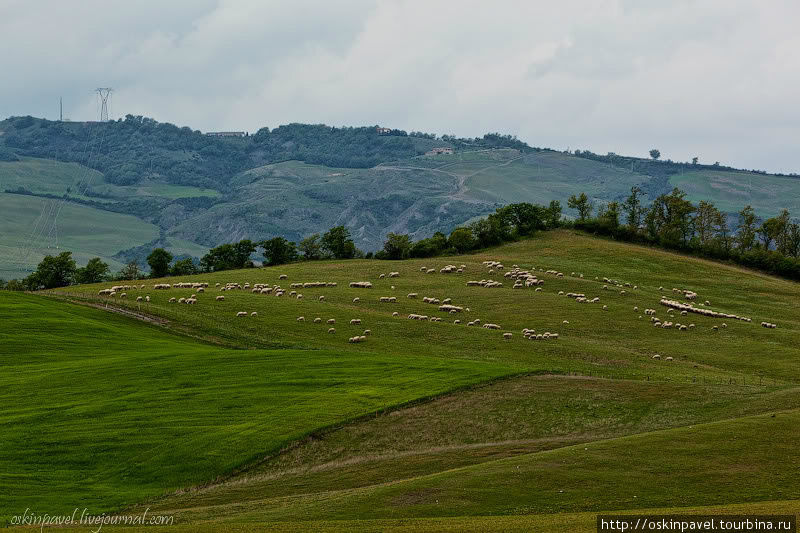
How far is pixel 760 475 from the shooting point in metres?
45.3

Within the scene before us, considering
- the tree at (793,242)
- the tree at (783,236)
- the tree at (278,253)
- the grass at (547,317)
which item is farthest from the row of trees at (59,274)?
the tree at (793,242)

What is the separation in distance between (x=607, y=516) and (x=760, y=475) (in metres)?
11.6

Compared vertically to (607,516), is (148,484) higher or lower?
lower

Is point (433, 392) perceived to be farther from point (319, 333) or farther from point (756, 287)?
point (756, 287)

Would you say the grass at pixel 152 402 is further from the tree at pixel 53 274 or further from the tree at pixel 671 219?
the tree at pixel 671 219

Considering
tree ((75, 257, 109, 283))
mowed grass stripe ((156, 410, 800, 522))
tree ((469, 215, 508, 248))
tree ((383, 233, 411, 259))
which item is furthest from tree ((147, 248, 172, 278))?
mowed grass stripe ((156, 410, 800, 522))

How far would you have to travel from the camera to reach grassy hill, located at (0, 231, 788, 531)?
44656 mm

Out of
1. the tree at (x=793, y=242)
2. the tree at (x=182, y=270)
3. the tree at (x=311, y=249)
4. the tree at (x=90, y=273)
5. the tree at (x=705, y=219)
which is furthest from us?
the tree at (x=705, y=219)

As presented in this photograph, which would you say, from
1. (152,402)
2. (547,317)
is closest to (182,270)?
(547,317)

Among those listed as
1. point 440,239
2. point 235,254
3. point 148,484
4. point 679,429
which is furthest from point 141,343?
point 440,239

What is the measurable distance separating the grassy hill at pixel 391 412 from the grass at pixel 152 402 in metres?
0.21

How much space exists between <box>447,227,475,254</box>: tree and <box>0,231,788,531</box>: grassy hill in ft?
173

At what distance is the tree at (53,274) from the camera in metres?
151

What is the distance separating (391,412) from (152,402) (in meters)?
17.7
